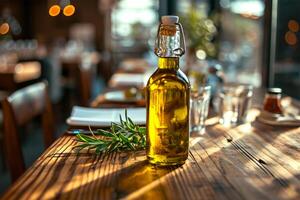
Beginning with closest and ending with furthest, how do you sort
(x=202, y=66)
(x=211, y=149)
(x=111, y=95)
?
(x=211, y=149), (x=111, y=95), (x=202, y=66)

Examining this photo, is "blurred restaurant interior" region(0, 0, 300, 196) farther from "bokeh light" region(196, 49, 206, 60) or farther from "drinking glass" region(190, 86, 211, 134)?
"drinking glass" region(190, 86, 211, 134)

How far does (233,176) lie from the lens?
932 mm

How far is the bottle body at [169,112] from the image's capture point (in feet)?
3.40

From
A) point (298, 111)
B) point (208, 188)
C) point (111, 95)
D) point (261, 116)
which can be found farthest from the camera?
point (111, 95)

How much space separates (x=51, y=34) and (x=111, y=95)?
944 cm

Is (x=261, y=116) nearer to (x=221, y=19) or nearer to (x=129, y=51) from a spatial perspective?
(x=221, y=19)

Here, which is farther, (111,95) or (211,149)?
(111,95)

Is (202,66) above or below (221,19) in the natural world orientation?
below

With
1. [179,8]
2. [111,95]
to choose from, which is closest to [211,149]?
[111,95]

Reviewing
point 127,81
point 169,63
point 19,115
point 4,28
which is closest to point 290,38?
point 127,81

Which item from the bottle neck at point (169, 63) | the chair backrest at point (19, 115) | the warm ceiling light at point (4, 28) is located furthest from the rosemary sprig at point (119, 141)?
the warm ceiling light at point (4, 28)

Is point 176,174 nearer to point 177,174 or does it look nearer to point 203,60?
point 177,174

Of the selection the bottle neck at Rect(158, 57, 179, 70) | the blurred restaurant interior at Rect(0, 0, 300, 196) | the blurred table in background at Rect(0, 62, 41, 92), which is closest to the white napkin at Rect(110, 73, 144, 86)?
the blurred restaurant interior at Rect(0, 0, 300, 196)

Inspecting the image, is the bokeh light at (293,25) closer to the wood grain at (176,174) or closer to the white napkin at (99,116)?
the white napkin at (99,116)
